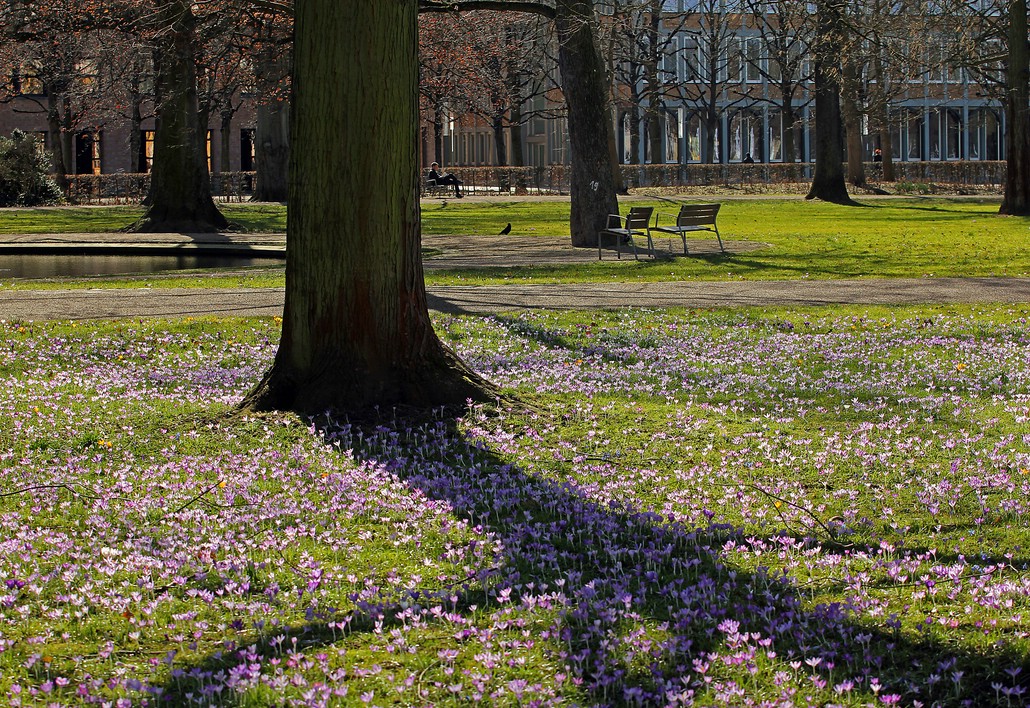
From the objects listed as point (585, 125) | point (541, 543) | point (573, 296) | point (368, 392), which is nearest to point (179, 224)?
point (585, 125)

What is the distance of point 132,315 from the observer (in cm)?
1327

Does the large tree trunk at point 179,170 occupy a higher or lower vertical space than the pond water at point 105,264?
higher

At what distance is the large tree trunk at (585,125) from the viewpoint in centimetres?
2083

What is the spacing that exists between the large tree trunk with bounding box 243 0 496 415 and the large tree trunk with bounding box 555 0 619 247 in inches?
501

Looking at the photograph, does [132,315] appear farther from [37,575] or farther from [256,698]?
[256,698]

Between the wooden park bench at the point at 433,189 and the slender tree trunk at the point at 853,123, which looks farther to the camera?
the wooden park bench at the point at 433,189

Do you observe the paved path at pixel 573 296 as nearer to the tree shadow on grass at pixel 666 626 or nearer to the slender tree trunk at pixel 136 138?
the tree shadow on grass at pixel 666 626

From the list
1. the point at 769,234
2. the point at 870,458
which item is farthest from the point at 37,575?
the point at 769,234

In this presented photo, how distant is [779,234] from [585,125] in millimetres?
6150

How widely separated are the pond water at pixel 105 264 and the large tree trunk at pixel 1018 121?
19273 mm

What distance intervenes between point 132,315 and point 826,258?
432 inches

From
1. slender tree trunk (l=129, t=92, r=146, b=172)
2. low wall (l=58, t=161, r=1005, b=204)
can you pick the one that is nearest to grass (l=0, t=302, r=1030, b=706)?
slender tree trunk (l=129, t=92, r=146, b=172)

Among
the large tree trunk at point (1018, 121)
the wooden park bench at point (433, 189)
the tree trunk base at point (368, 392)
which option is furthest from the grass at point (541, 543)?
the wooden park bench at point (433, 189)

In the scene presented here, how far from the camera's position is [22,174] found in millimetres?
40750
